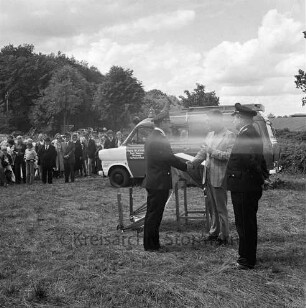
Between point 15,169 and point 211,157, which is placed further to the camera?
point 15,169

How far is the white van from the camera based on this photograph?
12.4 metres

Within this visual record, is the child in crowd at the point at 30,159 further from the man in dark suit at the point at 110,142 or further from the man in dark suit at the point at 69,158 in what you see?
the man in dark suit at the point at 110,142

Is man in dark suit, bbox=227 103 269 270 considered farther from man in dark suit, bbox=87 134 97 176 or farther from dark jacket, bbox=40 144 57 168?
man in dark suit, bbox=87 134 97 176

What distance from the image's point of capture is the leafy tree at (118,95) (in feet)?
150

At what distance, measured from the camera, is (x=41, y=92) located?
5753 cm

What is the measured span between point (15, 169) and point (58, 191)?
123 inches

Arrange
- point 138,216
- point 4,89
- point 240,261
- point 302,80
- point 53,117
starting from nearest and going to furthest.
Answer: point 240,261 → point 138,216 → point 302,80 → point 53,117 → point 4,89

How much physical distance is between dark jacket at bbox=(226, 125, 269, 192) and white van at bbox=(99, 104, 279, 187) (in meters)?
7.00

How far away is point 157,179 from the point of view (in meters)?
6.30

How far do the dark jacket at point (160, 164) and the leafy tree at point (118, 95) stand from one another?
127 feet

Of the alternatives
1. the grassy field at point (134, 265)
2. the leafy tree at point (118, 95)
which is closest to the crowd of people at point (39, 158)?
the grassy field at point (134, 265)

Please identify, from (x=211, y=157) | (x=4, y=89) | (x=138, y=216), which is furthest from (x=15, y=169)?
(x=4, y=89)

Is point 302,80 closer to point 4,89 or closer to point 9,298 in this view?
point 9,298

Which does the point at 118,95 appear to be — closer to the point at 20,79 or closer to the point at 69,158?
the point at 20,79
